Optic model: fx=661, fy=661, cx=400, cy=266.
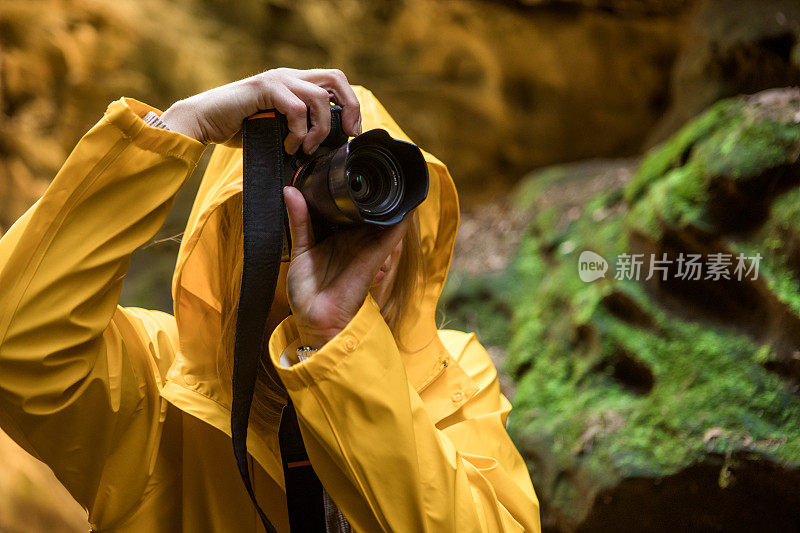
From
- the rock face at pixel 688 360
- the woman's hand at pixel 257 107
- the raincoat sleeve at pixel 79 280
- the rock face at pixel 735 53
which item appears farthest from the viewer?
the rock face at pixel 735 53

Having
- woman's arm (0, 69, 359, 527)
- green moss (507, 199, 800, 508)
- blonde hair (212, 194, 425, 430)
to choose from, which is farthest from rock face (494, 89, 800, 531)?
woman's arm (0, 69, 359, 527)

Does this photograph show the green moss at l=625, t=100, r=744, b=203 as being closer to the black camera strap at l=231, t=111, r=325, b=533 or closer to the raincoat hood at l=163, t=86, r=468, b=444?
the raincoat hood at l=163, t=86, r=468, b=444

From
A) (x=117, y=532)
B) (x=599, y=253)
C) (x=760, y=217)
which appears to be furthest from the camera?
(x=599, y=253)

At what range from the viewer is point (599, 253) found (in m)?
2.58

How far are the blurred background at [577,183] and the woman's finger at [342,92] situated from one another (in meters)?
0.35

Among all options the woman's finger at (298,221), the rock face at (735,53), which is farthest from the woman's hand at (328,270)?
the rock face at (735,53)

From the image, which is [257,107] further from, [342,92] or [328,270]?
[328,270]

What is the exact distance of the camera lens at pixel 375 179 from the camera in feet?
3.22

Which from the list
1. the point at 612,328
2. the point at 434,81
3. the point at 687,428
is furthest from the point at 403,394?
the point at 434,81

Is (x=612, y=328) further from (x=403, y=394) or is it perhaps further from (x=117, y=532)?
(x=117, y=532)

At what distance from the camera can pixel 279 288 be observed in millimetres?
1144

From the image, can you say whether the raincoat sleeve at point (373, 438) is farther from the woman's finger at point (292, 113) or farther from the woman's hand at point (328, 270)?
the woman's finger at point (292, 113)

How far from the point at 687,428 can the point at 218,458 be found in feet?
4.39

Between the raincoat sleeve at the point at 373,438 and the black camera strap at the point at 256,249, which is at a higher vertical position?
the black camera strap at the point at 256,249
